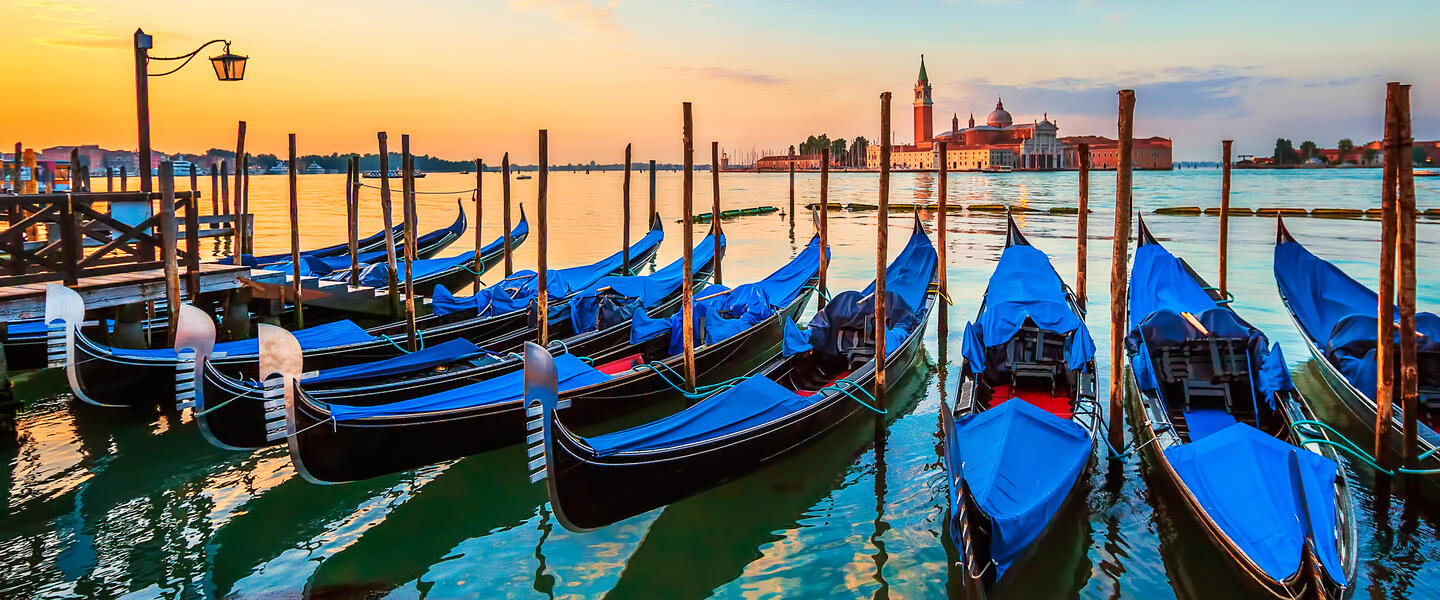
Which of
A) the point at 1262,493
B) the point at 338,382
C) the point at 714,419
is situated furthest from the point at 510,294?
the point at 1262,493

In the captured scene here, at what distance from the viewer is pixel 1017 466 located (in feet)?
14.0

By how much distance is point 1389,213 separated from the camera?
417 cm

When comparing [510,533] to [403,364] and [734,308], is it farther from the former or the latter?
[734,308]

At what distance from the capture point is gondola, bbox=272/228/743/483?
4508mm

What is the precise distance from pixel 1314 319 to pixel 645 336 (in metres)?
5.32

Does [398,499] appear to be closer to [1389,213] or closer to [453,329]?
[453,329]

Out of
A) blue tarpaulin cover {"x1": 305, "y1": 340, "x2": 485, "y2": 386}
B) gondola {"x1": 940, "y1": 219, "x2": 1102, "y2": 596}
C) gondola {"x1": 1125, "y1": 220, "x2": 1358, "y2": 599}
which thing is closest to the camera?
gondola {"x1": 1125, "y1": 220, "x2": 1358, "y2": 599}

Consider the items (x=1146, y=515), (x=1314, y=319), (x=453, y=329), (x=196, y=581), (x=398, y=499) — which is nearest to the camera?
(x=196, y=581)

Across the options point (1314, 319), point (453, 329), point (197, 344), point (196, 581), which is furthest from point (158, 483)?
point (1314, 319)

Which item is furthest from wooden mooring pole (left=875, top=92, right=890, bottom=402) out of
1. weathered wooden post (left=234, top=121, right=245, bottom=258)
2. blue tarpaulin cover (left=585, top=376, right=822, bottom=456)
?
weathered wooden post (left=234, top=121, right=245, bottom=258)

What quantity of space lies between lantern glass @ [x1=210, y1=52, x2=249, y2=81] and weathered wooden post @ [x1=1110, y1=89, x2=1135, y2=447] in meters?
6.30

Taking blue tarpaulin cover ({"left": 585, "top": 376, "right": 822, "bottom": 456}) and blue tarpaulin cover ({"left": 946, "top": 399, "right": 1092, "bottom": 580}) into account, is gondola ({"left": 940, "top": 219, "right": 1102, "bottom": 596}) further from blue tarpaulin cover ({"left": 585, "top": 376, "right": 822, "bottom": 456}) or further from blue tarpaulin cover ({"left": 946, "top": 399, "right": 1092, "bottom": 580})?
blue tarpaulin cover ({"left": 585, "top": 376, "right": 822, "bottom": 456})

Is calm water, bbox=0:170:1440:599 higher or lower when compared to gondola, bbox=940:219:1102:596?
lower

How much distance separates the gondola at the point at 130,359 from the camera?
526cm
